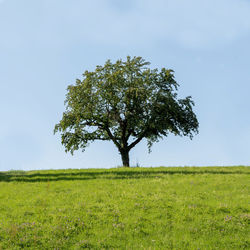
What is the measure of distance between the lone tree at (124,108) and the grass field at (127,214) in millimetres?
17181

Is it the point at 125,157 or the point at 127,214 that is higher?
the point at 125,157

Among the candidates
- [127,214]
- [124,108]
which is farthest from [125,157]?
[127,214]

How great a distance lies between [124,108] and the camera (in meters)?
41.8

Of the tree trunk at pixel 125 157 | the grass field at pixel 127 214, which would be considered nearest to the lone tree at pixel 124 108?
the tree trunk at pixel 125 157

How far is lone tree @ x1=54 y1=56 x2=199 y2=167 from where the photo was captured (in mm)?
40562

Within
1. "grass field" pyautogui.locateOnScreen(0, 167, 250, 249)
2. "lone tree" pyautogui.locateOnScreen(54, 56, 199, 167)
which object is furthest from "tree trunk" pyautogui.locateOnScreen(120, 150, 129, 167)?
"grass field" pyautogui.locateOnScreen(0, 167, 250, 249)

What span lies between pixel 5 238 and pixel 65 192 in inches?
303

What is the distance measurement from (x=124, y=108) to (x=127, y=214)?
2651 cm

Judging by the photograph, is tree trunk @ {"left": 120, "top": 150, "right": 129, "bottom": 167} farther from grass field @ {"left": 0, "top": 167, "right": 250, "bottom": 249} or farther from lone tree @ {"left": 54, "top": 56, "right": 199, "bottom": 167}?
grass field @ {"left": 0, "top": 167, "right": 250, "bottom": 249}

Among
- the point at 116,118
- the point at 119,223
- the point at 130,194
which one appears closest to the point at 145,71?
the point at 116,118

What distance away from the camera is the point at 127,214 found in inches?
633

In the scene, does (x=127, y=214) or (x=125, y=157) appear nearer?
(x=127, y=214)

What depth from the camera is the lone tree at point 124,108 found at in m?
40.6

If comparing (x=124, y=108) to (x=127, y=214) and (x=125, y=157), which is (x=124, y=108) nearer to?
(x=125, y=157)
